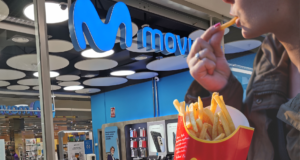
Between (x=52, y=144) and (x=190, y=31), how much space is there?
12.5 ft

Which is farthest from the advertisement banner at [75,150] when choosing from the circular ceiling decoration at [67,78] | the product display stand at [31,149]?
the product display stand at [31,149]

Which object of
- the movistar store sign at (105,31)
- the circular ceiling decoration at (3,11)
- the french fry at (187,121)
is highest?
the movistar store sign at (105,31)

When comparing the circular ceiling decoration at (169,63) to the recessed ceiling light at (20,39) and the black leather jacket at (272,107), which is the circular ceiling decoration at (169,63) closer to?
the black leather jacket at (272,107)

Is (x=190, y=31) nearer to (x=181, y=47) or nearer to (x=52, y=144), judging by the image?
(x=181, y=47)

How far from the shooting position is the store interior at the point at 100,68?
7.23 ft

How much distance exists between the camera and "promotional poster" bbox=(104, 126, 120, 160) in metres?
9.18

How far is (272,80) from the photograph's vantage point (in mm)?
2160

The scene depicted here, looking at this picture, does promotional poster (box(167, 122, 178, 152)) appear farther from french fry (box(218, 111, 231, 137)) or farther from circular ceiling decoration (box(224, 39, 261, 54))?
french fry (box(218, 111, 231, 137))

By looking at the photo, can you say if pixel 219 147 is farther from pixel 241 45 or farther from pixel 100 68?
pixel 100 68

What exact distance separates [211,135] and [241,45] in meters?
1.18

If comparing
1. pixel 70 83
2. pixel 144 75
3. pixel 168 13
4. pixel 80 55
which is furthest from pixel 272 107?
pixel 70 83

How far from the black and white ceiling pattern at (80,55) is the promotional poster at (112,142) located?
1572 mm

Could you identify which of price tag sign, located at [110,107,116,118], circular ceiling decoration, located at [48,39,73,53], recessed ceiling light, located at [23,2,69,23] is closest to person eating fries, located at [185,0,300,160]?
recessed ceiling light, located at [23,2,69,23]

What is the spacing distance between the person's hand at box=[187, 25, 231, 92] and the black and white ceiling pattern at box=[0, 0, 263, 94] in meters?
0.14
